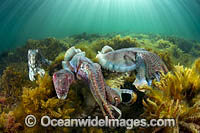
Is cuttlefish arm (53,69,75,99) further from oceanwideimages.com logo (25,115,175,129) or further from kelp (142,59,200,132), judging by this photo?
kelp (142,59,200,132)

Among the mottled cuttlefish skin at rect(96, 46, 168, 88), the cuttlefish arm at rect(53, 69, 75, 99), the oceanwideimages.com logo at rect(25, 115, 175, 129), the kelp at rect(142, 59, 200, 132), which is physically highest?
the mottled cuttlefish skin at rect(96, 46, 168, 88)

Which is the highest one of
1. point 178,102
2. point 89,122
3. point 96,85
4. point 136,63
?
point 136,63

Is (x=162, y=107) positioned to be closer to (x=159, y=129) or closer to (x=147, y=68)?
(x=159, y=129)

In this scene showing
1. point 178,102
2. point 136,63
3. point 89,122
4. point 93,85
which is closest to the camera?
point 178,102

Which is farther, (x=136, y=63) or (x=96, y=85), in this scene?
(x=136, y=63)

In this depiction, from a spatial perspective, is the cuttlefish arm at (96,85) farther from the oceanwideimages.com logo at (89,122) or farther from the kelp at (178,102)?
the kelp at (178,102)

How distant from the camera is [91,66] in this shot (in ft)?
7.00

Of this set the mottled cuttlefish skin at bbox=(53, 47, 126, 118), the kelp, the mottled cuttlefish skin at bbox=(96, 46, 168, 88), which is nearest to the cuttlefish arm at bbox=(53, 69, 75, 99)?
the mottled cuttlefish skin at bbox=(53, 47, 126, 118)

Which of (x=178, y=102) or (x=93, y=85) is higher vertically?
(x=93, y=85)

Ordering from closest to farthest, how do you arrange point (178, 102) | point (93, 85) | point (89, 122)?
1. point (178, 102)
2. point (93, 85)
3. point (89, 122)

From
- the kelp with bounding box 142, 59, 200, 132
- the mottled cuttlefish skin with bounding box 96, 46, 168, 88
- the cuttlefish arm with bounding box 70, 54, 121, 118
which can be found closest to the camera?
the kelp with bounding box 142, 59, 200, 132

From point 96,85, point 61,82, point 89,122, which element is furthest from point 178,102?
point 61,82

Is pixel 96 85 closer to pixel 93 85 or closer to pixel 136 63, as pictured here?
pixel 93 85

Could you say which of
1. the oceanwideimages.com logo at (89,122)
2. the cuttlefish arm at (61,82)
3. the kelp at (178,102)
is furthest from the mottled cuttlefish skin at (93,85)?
the kelp at (178,102)
